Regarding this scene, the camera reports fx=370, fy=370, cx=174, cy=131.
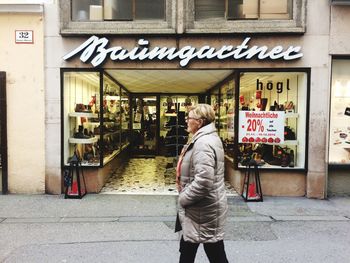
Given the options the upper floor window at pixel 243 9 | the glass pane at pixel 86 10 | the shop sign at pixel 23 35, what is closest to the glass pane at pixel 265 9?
the upper floor window at pixel 243 9

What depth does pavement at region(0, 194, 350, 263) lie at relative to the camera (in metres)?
4.99

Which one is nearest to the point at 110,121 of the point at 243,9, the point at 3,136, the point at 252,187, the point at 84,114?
the point at 84,114

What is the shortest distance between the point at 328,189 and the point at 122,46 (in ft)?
18.7

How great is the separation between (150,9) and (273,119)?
12.3 ft

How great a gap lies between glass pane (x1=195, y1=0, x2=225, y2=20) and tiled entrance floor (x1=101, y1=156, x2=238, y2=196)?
409cm

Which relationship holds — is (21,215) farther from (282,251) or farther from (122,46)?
(282,251)

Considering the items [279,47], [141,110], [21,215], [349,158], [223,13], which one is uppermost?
[223,13]

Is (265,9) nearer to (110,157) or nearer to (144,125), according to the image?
(110,157)

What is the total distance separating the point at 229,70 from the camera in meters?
8.54

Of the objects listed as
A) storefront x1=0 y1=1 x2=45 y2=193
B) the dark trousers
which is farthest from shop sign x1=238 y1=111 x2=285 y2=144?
the dark trousers

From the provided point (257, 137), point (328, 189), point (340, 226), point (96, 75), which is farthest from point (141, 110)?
point (340, 226)

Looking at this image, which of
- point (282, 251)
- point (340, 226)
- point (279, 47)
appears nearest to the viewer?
point (282, 251)

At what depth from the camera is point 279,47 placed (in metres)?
8.06

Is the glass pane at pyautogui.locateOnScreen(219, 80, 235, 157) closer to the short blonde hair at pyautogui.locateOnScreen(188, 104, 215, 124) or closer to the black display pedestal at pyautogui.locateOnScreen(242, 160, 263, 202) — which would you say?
the black display pedestal at pyautogui.locateOnScreen(242, 160, 263, 202)
